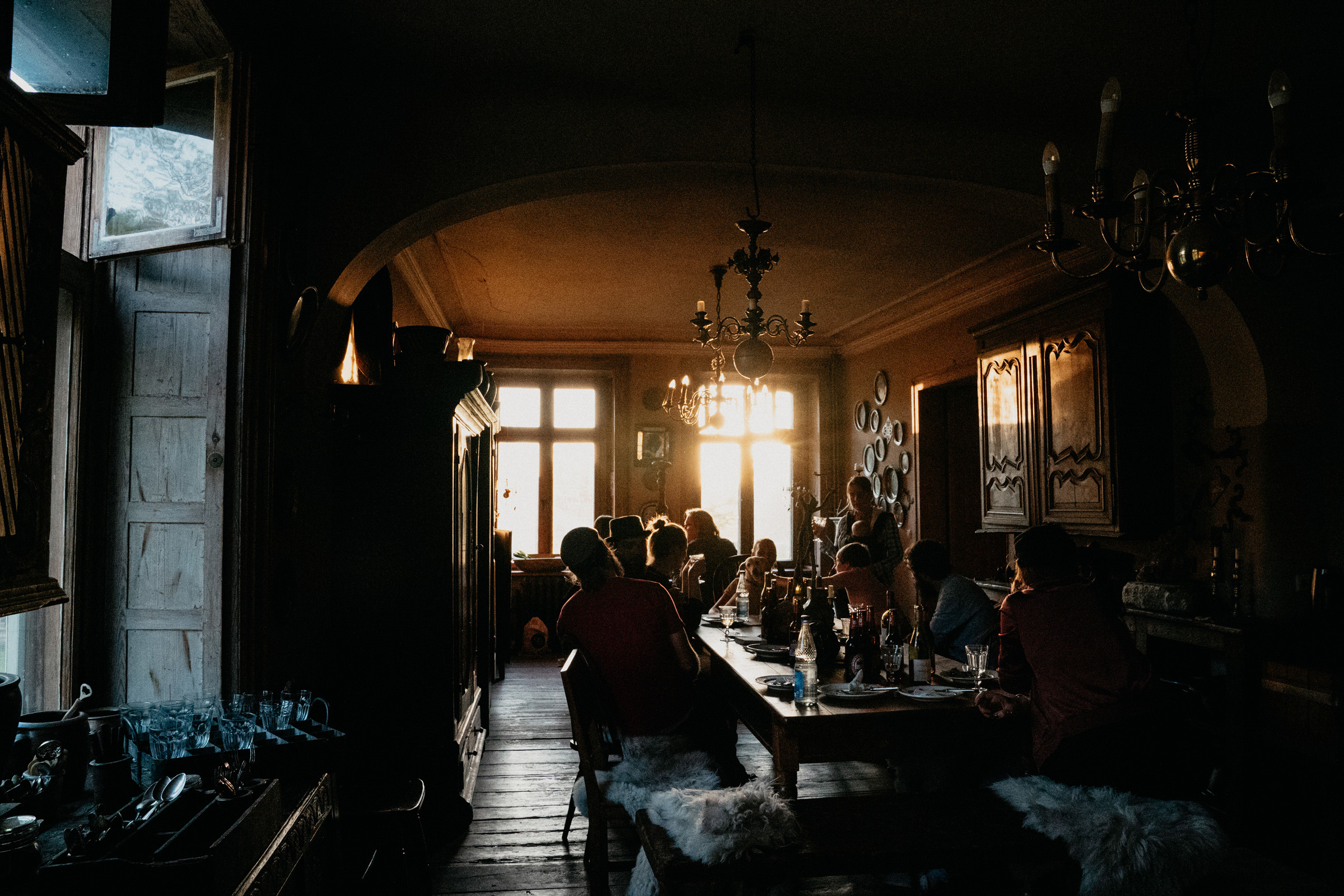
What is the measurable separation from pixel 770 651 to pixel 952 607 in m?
0.83

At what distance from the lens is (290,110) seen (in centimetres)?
Result: 313

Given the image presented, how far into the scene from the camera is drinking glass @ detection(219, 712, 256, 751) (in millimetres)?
2004

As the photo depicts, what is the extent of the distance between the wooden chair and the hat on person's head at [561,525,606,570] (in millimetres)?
382

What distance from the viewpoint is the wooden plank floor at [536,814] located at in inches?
127

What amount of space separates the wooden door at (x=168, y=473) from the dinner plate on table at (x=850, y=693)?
2.01 metres

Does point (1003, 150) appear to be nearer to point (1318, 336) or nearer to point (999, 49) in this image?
point (999, 49)

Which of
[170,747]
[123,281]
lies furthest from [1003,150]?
[170,747]


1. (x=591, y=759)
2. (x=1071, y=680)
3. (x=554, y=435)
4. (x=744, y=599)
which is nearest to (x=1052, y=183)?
(x=1071, y=680)

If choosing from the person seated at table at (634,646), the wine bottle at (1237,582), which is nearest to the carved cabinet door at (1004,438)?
the wine bottle at (1237,582)

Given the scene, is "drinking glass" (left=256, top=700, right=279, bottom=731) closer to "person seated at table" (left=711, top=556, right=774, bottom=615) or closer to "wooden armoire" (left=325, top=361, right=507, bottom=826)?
"wooden armoire" (left=325, top=361, right=507, bottom=826)

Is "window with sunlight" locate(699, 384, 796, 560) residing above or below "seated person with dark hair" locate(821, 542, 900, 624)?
above

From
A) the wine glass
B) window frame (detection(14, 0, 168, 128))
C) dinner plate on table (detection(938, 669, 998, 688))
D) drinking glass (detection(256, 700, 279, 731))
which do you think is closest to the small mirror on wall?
the wine glass

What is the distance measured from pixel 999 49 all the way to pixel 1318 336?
217cm

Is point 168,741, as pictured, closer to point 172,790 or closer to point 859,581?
point 172,790
